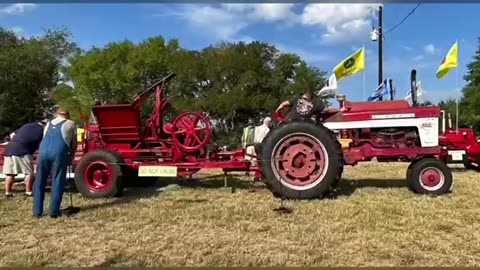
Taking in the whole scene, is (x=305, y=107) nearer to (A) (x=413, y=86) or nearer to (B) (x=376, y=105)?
(B) (x=376, y=105)

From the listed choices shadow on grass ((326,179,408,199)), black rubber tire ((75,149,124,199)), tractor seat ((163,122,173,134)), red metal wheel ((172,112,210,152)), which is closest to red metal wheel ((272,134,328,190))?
shadow on grass ((326,179,408,199))

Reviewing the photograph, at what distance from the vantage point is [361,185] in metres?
10.2

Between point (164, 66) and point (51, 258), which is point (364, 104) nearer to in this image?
point (51, 258)

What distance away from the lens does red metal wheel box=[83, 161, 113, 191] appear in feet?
29.3

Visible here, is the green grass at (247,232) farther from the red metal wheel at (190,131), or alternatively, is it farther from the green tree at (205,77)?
the green tree at (205,77)

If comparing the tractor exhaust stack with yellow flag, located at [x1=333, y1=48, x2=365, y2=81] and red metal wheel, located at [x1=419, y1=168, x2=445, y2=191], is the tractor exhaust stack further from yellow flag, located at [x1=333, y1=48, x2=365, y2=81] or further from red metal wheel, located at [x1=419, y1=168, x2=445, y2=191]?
yellow flag, located at [x1=333, y1=48, x2=365, y2=81]

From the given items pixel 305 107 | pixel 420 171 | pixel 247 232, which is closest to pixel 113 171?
pixel 305 107

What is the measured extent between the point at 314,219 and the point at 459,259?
2038 mm

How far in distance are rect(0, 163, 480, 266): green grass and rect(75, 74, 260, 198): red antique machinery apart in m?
0.41

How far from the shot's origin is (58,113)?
7.79 m

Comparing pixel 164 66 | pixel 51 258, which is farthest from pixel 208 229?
pixel 164 66

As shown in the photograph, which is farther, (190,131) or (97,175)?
(190,131)

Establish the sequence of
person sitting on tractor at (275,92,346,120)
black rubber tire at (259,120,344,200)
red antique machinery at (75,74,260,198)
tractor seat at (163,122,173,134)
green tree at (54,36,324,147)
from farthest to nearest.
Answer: green tree at (54,36,324,147), tractor seat at (163,122,173,134), person sitting on tractor at (275,92,346,120), red antique machinery at (75,74,260,198), black rubber tire at (259,120,344,200)

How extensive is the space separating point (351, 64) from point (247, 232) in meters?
9.68
